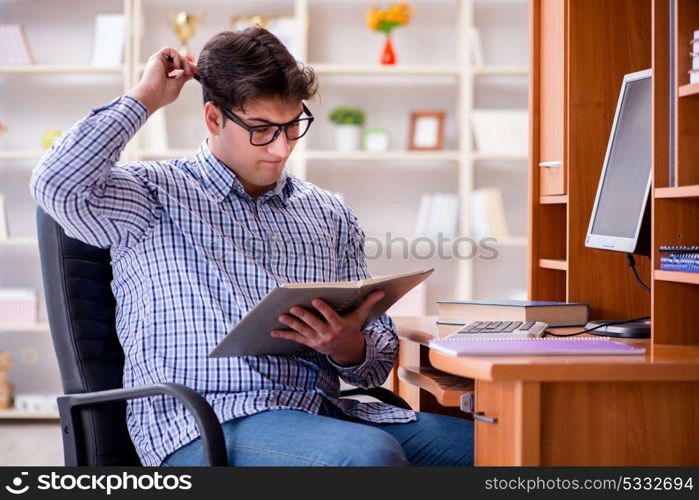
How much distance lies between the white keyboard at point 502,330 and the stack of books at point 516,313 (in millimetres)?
71

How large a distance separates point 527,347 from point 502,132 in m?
2.89

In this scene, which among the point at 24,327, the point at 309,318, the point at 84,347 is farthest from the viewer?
the point at 24,327

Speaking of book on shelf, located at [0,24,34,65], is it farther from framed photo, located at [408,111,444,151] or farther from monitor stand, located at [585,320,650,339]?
monitor stand, located at [585,320,650,339]

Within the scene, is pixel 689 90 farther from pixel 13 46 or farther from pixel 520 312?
pixel 13 46

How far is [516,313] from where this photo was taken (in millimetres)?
1729

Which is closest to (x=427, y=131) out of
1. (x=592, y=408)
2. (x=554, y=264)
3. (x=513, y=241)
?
(x=513, y=241)

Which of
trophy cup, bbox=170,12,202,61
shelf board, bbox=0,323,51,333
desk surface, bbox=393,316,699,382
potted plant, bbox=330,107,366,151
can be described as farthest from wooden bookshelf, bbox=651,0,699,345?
shelf board, bbox=0,323,51,333

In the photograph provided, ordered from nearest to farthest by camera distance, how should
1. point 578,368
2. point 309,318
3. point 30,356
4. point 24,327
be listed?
1. point 578,368
2. point 309,318
3. point 24,327
4. point 30,356

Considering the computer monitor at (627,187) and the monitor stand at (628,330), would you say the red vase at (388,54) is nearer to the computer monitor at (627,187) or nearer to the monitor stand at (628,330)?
the computer monitor at (627,187)

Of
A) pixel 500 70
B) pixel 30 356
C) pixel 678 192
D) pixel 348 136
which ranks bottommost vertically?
pixel 30 356

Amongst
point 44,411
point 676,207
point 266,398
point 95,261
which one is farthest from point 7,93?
point 676,207

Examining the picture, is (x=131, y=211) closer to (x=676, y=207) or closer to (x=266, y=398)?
(x=266, y=398)

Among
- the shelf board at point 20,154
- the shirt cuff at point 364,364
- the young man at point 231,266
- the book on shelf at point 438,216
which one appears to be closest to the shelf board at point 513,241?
the book on shelf at point 438,216

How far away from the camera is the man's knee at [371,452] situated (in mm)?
1242
